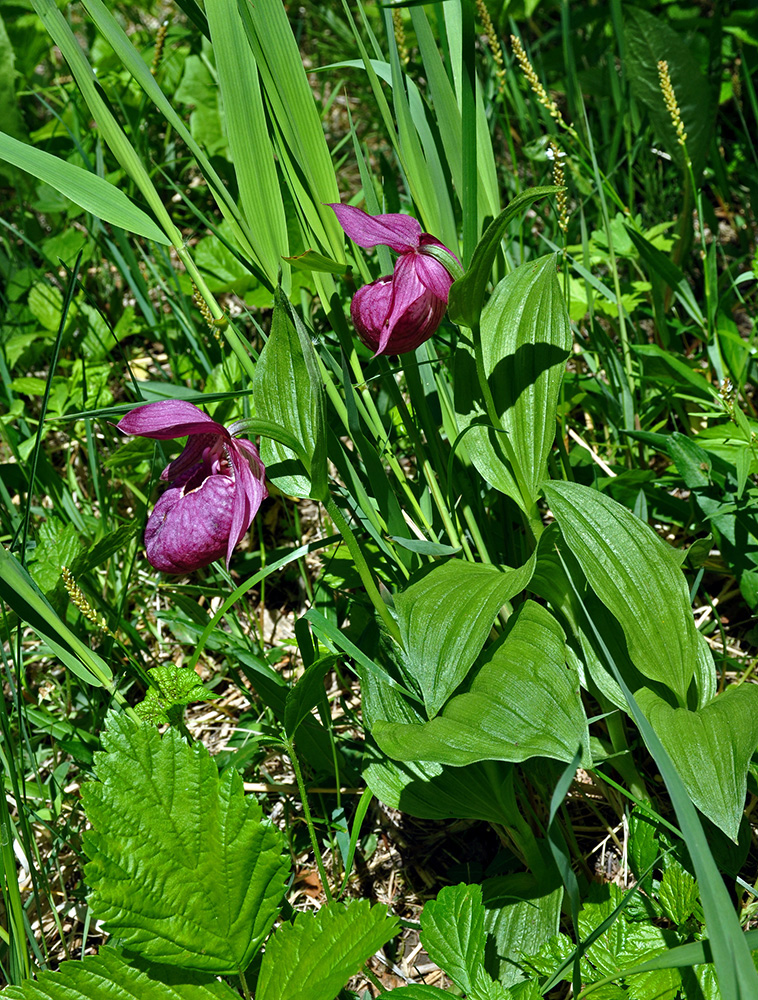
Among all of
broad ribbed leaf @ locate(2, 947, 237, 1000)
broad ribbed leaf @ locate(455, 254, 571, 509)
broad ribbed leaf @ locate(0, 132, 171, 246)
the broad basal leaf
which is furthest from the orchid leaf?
broad ribbed leaf @ locate(2, 947, 237, 1000)

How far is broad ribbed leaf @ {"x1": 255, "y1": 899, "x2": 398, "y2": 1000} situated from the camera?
92 cm

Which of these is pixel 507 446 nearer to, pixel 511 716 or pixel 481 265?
pixel 481 265

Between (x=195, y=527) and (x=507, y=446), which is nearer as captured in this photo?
(x=195, y=527)

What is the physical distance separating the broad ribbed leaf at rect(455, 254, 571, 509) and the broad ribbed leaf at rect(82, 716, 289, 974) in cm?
66

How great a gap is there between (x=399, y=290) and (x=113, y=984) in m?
1.02

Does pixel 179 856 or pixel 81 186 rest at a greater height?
pixel 81 186

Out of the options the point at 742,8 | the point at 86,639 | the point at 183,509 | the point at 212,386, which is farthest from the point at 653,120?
the point at 86,639

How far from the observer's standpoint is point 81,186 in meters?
1.22

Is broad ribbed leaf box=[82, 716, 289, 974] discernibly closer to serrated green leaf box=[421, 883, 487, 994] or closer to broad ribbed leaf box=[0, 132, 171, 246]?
serrated green leaf box=[421, 883, 487, 994]

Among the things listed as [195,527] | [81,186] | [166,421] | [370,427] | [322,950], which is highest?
[81,186]

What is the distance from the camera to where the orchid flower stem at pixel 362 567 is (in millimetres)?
1090

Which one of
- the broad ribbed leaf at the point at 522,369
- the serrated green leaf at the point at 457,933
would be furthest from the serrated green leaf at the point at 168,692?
the broad ribbed leaf at the point at 522,369

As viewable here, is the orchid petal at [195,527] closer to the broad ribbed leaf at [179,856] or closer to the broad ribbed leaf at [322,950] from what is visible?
the broad ribbed leaf at [179,856]

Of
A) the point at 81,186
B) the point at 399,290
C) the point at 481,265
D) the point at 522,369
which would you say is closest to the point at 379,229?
the point at 399,290
